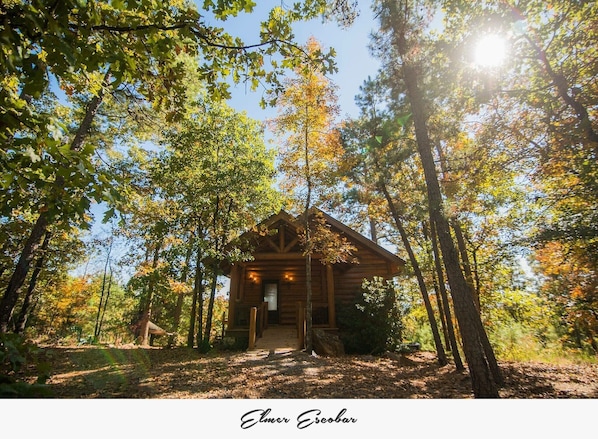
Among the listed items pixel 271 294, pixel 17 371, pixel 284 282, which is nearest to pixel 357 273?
pixel 284 282

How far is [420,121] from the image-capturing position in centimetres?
657

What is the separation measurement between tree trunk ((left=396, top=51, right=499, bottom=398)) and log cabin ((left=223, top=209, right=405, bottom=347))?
15.8 ft

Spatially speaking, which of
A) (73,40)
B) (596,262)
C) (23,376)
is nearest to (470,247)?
(596,262)

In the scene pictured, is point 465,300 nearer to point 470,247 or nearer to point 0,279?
point 470,247

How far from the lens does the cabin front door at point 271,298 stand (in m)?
13.6

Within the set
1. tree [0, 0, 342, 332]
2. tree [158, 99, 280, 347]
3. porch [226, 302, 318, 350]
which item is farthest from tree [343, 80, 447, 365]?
tree [0, 0, 342, 332]

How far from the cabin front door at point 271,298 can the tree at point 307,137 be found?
4.05m

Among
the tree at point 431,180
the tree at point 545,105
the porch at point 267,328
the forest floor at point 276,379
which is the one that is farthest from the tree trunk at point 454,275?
the porch at point 267,328

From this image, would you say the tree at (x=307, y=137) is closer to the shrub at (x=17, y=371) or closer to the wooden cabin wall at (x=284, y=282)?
the wooden cabin wall at (x=284, y=282)

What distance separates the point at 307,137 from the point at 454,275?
22.3 feet

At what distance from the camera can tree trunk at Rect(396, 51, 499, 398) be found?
15.3 ft

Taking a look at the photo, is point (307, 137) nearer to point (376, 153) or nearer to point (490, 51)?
point (376, 153)

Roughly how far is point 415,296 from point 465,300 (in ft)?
43.7

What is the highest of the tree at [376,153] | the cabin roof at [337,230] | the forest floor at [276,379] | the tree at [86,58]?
the tree at [376,153]
